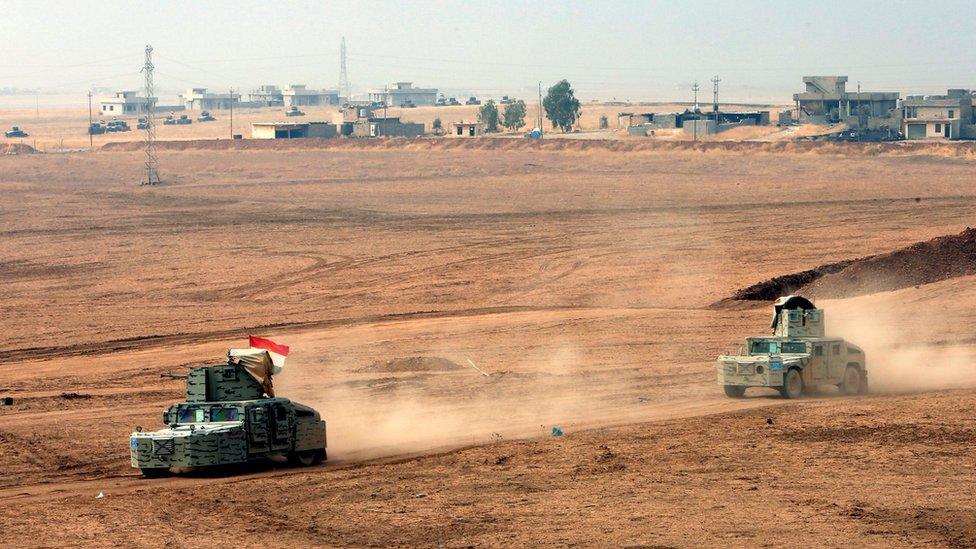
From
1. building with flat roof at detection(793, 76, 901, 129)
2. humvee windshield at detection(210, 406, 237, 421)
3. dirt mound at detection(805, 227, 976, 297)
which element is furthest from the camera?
building with flat roof at detection(793, 76, 901, 129)

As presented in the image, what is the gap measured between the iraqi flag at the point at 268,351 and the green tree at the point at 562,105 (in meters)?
144

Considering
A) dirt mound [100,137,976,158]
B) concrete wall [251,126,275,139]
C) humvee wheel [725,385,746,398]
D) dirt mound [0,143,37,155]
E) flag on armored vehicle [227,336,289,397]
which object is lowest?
humvee wheel [725,385,746,398]

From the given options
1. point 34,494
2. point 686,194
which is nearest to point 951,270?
point 34,494

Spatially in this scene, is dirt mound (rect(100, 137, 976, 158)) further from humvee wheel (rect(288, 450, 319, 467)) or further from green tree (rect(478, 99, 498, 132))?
humvee wheel (rect(288, 450, 319, 467))

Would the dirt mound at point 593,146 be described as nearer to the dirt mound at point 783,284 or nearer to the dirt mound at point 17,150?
the dirt mound at point 17,150

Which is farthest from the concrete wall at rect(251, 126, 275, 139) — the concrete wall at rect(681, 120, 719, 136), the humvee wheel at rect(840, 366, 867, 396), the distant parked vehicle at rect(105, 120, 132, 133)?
the humvee wheel at rect(840, 366, 867, 396)

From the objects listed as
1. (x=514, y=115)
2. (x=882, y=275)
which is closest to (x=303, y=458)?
(x=882, y=275)

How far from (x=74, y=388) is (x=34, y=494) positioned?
11.0m

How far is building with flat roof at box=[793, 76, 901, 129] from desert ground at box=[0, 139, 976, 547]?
47.8m

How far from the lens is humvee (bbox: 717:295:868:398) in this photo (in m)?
29.6

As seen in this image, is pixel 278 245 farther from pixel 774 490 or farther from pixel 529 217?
pixel 774 490

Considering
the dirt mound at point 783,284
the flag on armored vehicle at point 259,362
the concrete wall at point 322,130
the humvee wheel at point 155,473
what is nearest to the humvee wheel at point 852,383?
the dirt mound at point 783,284

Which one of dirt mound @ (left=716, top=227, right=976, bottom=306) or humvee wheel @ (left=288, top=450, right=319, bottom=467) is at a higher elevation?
dirt mound @ (left=716, top=227, right=976, bottom=306)

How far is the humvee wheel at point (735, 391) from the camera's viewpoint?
30.0 meters
